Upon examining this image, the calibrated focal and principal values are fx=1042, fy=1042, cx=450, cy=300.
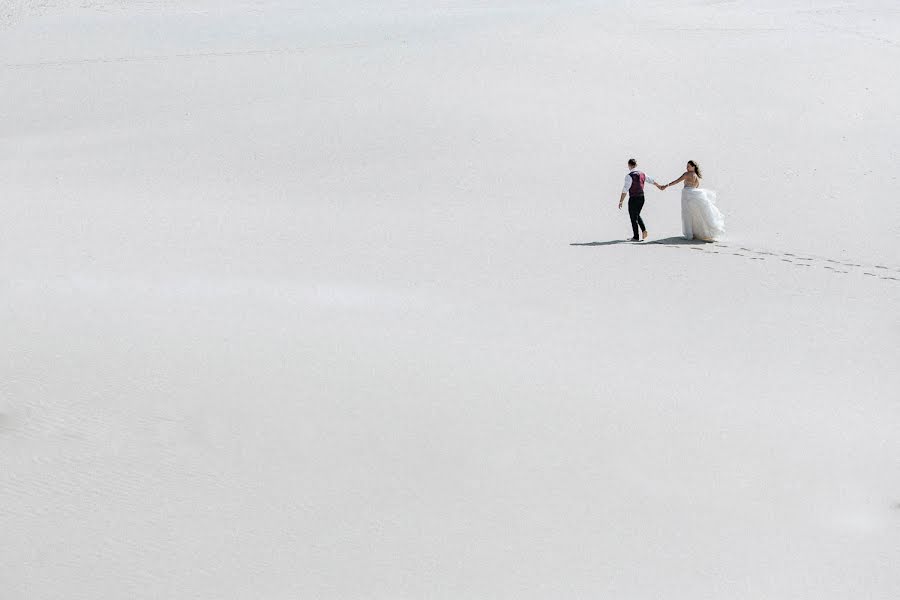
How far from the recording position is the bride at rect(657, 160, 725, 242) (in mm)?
13422

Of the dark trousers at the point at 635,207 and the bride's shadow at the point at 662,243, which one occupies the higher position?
the dark trousers at the point at 635,207

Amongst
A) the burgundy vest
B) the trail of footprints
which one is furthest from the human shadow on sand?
the burgundy vest

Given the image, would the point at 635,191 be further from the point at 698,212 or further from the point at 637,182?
the point at 698,212

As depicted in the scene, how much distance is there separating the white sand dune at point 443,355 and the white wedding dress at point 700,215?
→ 1.79 ft

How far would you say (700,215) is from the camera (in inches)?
533

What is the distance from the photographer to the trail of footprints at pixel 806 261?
39.3ft

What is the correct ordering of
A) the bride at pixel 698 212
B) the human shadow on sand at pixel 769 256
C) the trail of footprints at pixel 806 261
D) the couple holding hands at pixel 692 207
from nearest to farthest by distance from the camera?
the trail of footprints at pixel 806 261, the human shadow on sand at pixel 769 256, the couple holding hands at pixel 692 207, the bride at pixel 698 212

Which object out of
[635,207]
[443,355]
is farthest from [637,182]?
[443,355]

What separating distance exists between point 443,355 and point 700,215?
7.08 meters

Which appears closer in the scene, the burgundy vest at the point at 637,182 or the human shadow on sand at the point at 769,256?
the human shadow on sand at the point at 769,256

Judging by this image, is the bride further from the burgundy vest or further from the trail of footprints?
the burgundy vest

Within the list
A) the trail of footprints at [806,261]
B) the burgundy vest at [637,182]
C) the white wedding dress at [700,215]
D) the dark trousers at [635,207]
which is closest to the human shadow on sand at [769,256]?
the trail of footprints at [806,261]

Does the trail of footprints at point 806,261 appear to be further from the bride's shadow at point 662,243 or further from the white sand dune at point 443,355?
the bride's shadow at point 662,243

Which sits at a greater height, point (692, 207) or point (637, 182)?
point (637, 182)
